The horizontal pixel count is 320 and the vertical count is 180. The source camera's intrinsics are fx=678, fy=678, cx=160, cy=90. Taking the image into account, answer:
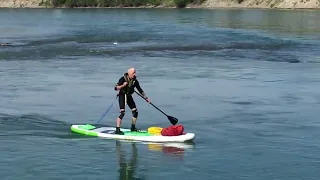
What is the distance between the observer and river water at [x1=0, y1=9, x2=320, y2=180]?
1798 cm

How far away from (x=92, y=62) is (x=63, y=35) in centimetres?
2601

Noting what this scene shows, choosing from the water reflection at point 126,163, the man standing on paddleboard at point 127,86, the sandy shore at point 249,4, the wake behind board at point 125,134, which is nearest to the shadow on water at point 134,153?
the water reflection at point 126,163

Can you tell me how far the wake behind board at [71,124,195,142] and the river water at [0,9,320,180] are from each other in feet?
0.88

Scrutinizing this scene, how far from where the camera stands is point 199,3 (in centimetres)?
16212

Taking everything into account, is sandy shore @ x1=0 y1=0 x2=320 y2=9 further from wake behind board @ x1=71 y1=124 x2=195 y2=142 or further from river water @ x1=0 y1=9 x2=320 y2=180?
wake behind board @ x1=71 y1=124 x2=195 y2=142

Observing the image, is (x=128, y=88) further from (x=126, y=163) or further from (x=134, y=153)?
(x=126, y=163)

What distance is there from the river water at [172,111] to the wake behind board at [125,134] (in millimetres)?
269

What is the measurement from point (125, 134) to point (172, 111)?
4799 millimetres

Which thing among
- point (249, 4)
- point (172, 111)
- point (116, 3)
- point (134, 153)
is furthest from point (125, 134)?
point (116, 3)

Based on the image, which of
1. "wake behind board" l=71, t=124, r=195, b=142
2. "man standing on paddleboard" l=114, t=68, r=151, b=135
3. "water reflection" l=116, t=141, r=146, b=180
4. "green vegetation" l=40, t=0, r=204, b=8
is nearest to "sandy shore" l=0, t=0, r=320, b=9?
"green vegetation" l=40, t=0, r=204, b=8

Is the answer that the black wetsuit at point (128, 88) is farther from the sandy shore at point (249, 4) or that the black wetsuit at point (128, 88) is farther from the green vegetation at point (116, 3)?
the green vegetation at point (116, 3)

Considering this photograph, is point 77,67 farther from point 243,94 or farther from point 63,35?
point 63,35

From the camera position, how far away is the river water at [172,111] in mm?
17984

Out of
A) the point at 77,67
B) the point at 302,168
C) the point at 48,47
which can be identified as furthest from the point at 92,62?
the point at 302,168
